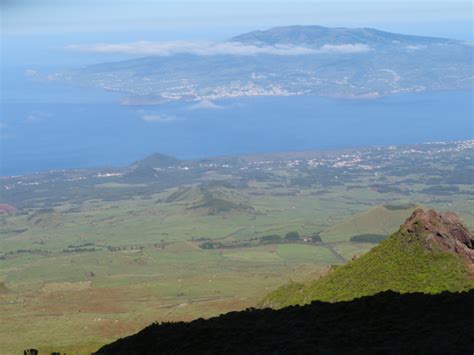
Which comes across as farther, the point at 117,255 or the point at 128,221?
the point at 128,221

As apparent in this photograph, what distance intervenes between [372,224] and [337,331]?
91.0m

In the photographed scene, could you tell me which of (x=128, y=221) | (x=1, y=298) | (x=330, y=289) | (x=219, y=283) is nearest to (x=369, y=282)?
(x=330, y=289)

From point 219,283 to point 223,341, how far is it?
45318 mm

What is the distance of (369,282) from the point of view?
127 ft

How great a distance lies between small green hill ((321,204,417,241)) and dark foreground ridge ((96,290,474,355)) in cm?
7951

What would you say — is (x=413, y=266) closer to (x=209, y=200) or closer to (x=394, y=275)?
(x=394, y=275)

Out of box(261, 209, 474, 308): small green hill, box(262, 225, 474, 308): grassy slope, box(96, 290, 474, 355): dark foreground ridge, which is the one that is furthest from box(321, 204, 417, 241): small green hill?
box(96, 290, 474, 355): dark foreground ridge

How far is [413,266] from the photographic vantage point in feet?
127

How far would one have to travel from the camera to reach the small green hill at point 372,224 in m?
111

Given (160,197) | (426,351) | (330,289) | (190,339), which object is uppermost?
(426,351)

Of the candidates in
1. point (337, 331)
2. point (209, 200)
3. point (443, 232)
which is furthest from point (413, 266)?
point (209, 200)

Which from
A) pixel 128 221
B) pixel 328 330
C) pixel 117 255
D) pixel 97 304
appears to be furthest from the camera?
pixel 128 221

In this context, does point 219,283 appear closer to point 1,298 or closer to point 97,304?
point 97,304

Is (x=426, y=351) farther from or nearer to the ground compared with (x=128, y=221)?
farther from the ground
